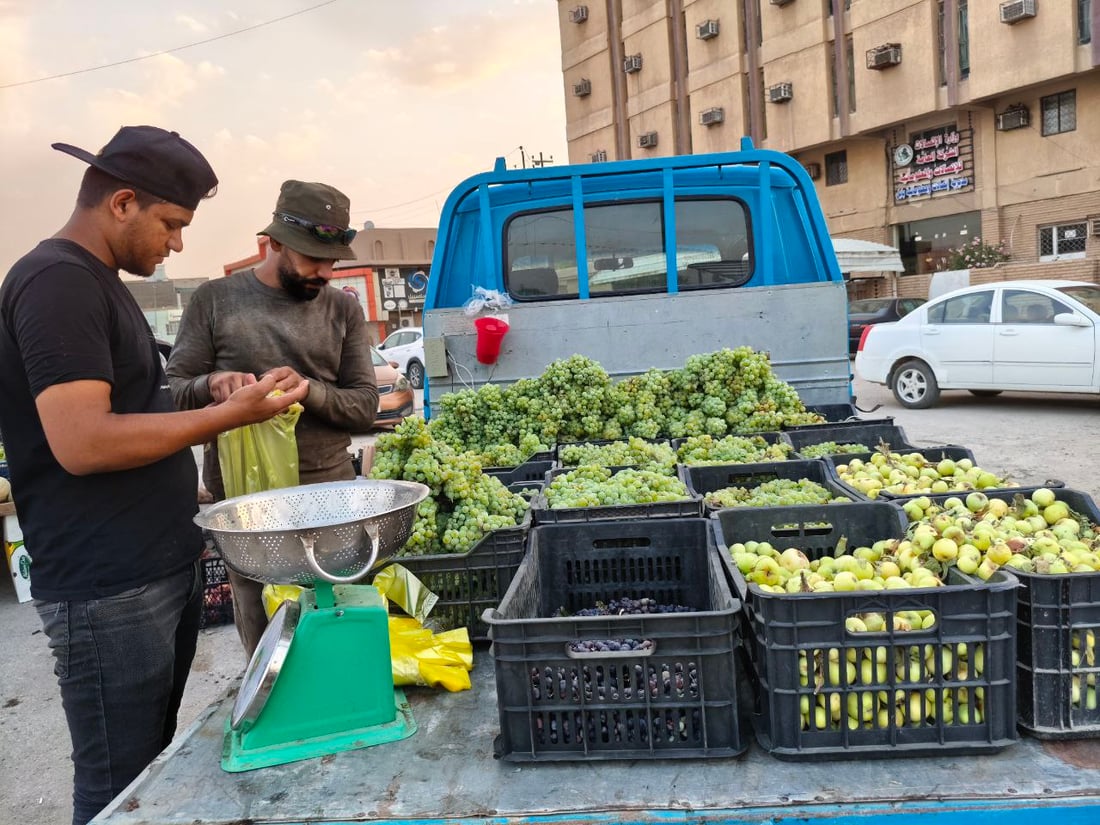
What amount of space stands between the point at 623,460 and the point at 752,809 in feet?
7.70

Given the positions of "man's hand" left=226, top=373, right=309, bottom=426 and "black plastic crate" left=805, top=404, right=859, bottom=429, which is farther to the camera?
"black plastic crate" left=805, top=404, right=859, bottom=429

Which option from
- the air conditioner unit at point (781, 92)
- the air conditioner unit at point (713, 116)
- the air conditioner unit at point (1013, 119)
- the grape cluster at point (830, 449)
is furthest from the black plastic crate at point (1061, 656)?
the air conditioner unit at point (713, 116)

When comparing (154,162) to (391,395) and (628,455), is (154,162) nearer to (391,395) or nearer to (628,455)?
(628,455)

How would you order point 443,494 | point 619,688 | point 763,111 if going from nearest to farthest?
point 619,688
point 443,494
point 763,111

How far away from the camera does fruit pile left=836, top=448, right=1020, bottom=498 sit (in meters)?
3.02

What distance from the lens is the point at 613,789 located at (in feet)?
5.67

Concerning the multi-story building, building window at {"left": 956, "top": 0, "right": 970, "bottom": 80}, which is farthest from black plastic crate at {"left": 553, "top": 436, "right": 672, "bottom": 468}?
building window at {"left": 956, "top": 0, "right": 970, "bottom": 80}

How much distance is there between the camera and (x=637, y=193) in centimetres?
533

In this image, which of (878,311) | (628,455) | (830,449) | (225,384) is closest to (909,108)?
(878,311)

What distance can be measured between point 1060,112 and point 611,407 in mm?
23960

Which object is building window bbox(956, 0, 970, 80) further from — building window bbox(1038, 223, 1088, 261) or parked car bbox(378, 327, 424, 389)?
parked car bbox(378, 327, 424, 389)

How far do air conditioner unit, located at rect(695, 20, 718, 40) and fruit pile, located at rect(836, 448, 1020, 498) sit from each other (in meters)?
31.4

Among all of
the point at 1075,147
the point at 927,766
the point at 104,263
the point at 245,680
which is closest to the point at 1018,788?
the point at 927,766

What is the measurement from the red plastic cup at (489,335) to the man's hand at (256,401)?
9.59 feet
